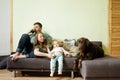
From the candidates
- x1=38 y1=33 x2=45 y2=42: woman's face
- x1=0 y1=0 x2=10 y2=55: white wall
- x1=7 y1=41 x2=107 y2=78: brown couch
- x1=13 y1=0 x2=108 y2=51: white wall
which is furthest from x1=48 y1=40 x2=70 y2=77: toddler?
x1=0 y1=0 x2=10 y2=55: white wall

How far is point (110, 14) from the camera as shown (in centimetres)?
539

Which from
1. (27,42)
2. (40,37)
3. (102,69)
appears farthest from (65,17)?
(102,69)

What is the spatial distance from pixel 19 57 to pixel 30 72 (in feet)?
1.99

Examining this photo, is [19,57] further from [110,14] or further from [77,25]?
[110,14]

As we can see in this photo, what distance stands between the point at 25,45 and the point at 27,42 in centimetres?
7

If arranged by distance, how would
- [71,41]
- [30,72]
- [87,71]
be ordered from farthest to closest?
[71,41] < [30,72] < [87,71]

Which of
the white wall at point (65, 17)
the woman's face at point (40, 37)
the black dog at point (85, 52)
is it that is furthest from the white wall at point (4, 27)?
the black dog at point (85, 52)

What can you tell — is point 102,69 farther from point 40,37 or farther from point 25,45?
point 25,45

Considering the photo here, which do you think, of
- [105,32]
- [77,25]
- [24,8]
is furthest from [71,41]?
[24,8]

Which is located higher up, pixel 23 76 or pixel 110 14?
pixel 110 14

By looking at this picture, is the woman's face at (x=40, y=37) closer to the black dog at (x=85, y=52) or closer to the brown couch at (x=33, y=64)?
the brown couch at (x=33, y=64)

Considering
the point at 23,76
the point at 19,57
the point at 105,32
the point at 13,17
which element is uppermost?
the point at 13,17

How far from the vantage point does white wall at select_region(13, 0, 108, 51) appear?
5406 mm

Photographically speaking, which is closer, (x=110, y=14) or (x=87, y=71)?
(x=87, y=71)
